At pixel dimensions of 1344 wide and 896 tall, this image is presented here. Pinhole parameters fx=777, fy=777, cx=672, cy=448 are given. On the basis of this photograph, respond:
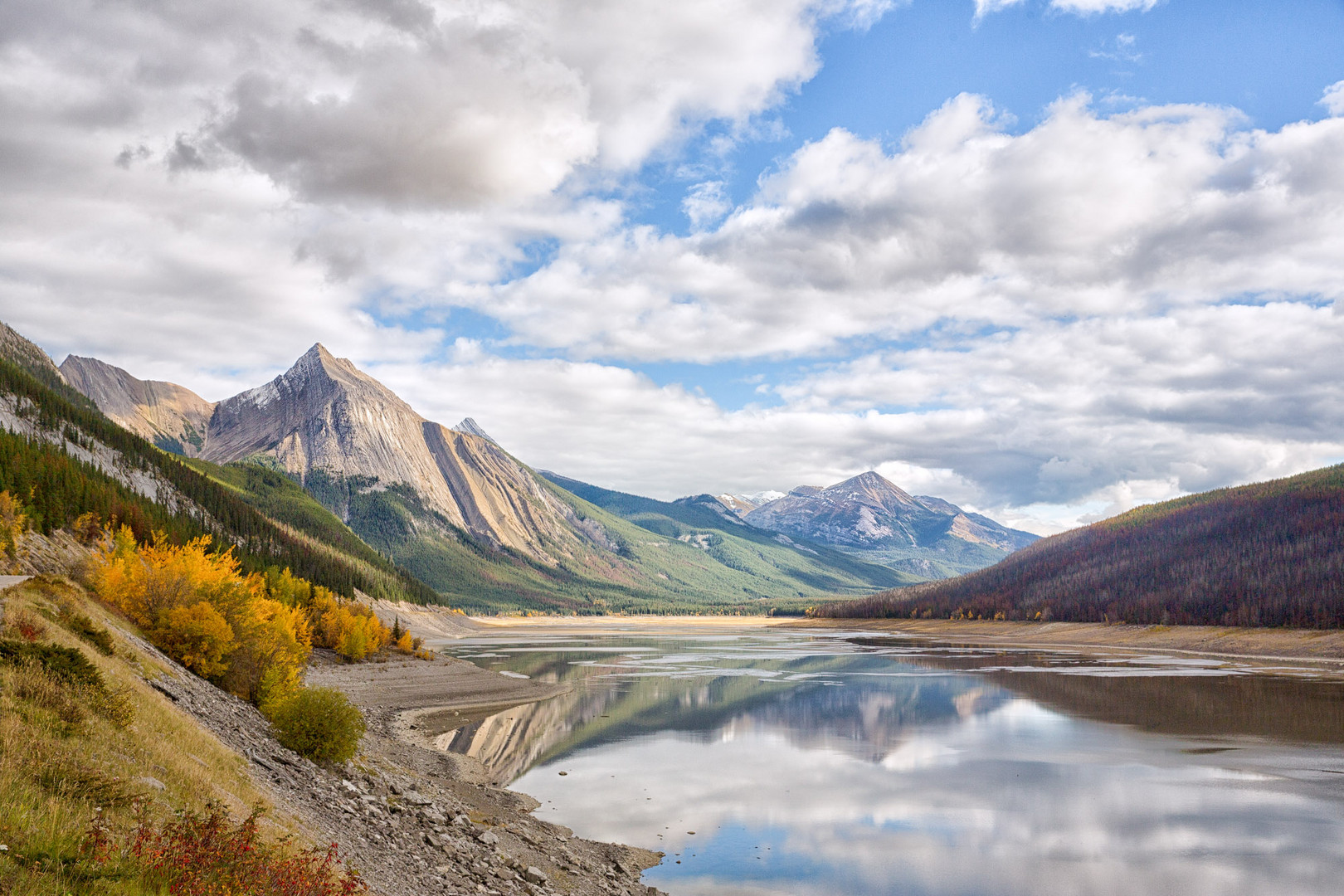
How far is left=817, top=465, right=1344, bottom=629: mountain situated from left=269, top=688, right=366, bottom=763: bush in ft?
417

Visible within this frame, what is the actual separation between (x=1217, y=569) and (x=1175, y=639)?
28.5 m

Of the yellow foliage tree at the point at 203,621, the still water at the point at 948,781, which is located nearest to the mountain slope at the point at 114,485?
the yellow foliage tree at the point at 203,621

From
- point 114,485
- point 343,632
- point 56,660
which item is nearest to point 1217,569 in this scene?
point 343,632

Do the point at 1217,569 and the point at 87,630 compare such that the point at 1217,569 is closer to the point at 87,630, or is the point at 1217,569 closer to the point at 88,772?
the point at 87,630

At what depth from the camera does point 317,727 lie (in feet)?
79.8

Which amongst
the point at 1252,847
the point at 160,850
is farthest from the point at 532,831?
the point at 1252,847

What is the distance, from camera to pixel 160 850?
1038cm

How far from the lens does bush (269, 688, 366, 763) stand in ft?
79.0

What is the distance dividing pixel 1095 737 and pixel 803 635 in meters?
145

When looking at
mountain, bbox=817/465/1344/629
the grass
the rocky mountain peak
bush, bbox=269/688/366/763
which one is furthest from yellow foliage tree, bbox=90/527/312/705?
the rocky mountain peak

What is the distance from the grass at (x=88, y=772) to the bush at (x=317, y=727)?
4779mm

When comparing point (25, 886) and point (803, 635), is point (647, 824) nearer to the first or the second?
point (25, 886)

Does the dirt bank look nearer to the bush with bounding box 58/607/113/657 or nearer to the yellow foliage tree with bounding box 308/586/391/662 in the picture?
the yellow foliage tree with bounding box 308/586/391/662

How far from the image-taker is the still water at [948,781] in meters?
24.6
